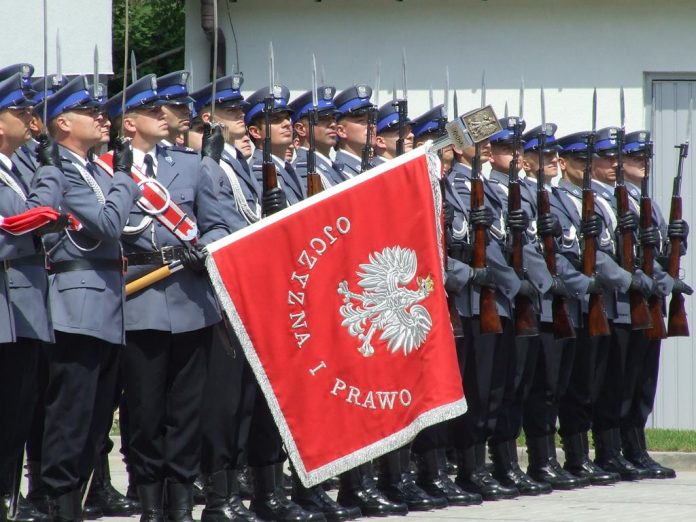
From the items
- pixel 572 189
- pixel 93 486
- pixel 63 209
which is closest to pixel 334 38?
pixel 572 189

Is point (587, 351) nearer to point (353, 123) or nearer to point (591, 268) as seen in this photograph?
point (591, 268)

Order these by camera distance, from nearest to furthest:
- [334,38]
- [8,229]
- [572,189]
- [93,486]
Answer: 1. [8,229]
2. [93,486]
3. [572,189]
4. [334,38]

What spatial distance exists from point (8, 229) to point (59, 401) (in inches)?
32.1

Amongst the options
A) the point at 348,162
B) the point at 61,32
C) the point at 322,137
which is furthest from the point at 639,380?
the point at 61,32

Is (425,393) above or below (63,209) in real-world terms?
below

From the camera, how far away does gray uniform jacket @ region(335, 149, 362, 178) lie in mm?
8888

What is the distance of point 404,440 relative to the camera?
297 inches

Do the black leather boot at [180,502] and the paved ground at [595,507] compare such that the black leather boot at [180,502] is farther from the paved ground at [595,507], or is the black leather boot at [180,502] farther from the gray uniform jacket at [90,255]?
the paved ground at [595,507]

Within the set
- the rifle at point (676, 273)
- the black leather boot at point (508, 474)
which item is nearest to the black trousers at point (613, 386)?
the rifle at point (676, 273)

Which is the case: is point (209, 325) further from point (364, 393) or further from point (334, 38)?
point (334, 38)

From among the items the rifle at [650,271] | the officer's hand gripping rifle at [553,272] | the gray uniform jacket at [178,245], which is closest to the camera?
the gray uniform jacket at [178,245]

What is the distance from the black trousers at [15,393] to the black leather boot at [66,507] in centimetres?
25

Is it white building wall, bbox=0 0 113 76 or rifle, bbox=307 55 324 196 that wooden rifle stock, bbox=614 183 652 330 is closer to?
rifle, bbox=307 55 324 196

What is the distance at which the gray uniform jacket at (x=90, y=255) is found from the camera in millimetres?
7012
